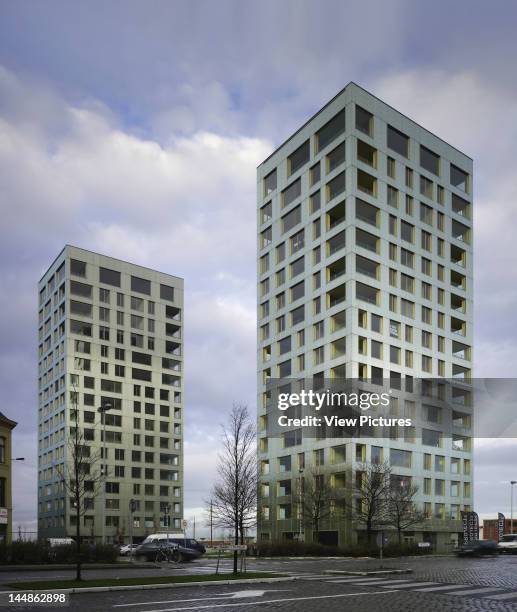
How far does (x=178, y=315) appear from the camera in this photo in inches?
5217

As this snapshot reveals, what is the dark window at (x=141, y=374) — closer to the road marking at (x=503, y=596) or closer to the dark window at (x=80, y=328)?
the dark window at (x=80, y=328)

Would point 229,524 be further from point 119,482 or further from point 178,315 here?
point 178,315

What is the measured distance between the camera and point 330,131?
8512 centimetres

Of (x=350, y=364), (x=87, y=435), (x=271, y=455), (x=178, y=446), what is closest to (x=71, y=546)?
(x=350, y=364)

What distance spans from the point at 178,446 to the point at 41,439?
22848 mm

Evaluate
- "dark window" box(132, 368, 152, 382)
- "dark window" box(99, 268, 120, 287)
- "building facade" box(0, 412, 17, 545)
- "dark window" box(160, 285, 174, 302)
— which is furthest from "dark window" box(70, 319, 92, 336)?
"building facade" box(0, 412, 17, 545)

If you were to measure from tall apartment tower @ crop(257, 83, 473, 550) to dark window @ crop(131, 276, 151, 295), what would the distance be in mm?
37617

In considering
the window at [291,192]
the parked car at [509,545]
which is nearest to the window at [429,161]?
the window at [291,192]

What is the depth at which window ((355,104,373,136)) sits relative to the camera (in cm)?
8292

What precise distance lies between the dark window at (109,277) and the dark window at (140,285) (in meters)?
3.25

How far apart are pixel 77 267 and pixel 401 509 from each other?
69.3m

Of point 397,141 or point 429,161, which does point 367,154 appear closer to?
point 397,141

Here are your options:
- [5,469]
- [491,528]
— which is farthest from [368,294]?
[491,528]

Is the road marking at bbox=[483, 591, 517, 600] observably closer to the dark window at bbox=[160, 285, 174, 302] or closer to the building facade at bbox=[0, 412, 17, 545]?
the building facade at bbox=[0, 412, 17, 545]
